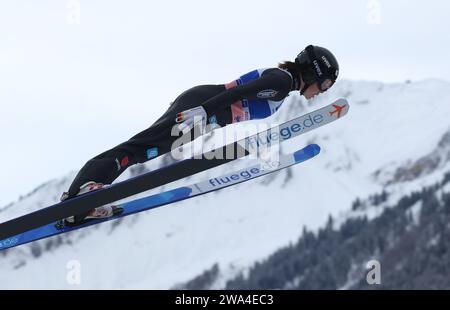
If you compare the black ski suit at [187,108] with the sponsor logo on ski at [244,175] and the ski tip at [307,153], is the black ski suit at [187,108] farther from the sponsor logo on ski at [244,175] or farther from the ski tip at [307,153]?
the sponsor logo on ski at [244,175]

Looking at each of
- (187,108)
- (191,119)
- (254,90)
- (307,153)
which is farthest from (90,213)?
(307,153)

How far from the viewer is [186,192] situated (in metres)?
11.3

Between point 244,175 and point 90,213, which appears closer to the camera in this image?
point 90,213

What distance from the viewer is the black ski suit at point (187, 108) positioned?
1001cm

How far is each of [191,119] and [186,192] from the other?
133cm

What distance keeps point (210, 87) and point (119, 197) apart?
6.53ft

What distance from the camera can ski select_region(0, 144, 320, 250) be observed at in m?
10.7

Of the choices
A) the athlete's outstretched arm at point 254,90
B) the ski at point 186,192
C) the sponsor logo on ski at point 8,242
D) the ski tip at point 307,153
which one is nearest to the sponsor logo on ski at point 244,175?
the ski at point 186,192

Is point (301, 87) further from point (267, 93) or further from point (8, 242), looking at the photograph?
point (8, 242)

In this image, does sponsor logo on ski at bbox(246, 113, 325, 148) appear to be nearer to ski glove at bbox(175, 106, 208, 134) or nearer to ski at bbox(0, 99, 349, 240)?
ski at bbox(0, 99, 349, 240)

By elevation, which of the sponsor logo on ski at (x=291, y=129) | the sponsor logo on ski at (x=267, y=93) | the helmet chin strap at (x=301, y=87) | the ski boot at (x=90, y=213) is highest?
the helmet chin strap at (x=301, y=87)

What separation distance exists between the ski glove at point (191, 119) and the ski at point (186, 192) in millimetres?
1145

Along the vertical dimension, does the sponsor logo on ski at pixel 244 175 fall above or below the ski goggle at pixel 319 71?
below
